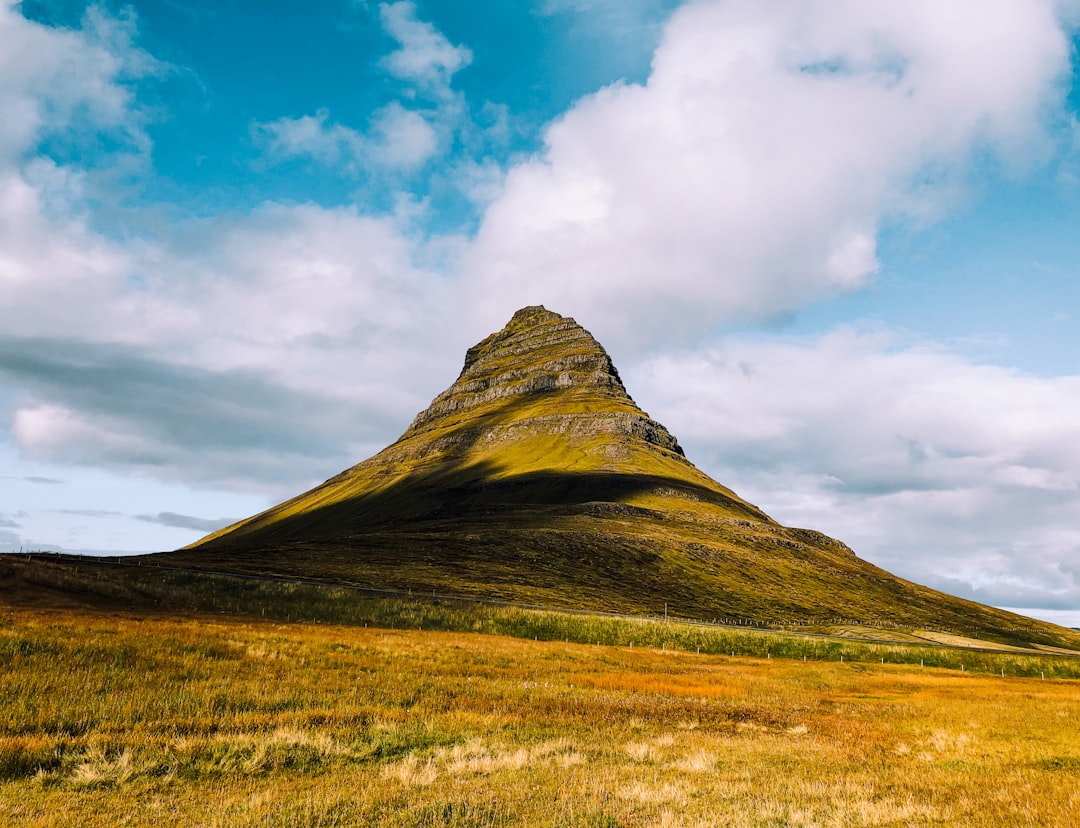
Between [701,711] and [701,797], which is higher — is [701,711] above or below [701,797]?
below

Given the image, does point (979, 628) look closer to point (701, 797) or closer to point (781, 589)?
point (781, 589)

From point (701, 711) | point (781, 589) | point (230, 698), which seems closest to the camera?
point (230, 698)

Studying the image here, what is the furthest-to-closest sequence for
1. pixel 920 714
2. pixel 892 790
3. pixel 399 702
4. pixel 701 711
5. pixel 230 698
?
1. pixel 920 714
2. pixel 701 711
3. pixel 399 702
4. pixel 230 698
5. pixel 892 790

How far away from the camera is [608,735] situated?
19.3 metres

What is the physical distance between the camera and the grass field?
11.4 m

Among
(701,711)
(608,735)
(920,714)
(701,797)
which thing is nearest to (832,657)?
(920,714)

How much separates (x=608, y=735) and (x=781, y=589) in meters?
150

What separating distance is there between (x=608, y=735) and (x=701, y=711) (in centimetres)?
812

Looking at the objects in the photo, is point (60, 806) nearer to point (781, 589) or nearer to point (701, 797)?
point (701, 797)

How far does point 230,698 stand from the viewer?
2062 centimetres

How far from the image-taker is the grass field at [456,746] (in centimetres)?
1140

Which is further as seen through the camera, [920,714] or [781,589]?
[781,589]

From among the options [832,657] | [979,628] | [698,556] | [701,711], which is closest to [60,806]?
[701,711]

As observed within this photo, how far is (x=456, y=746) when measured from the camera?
1614cm
